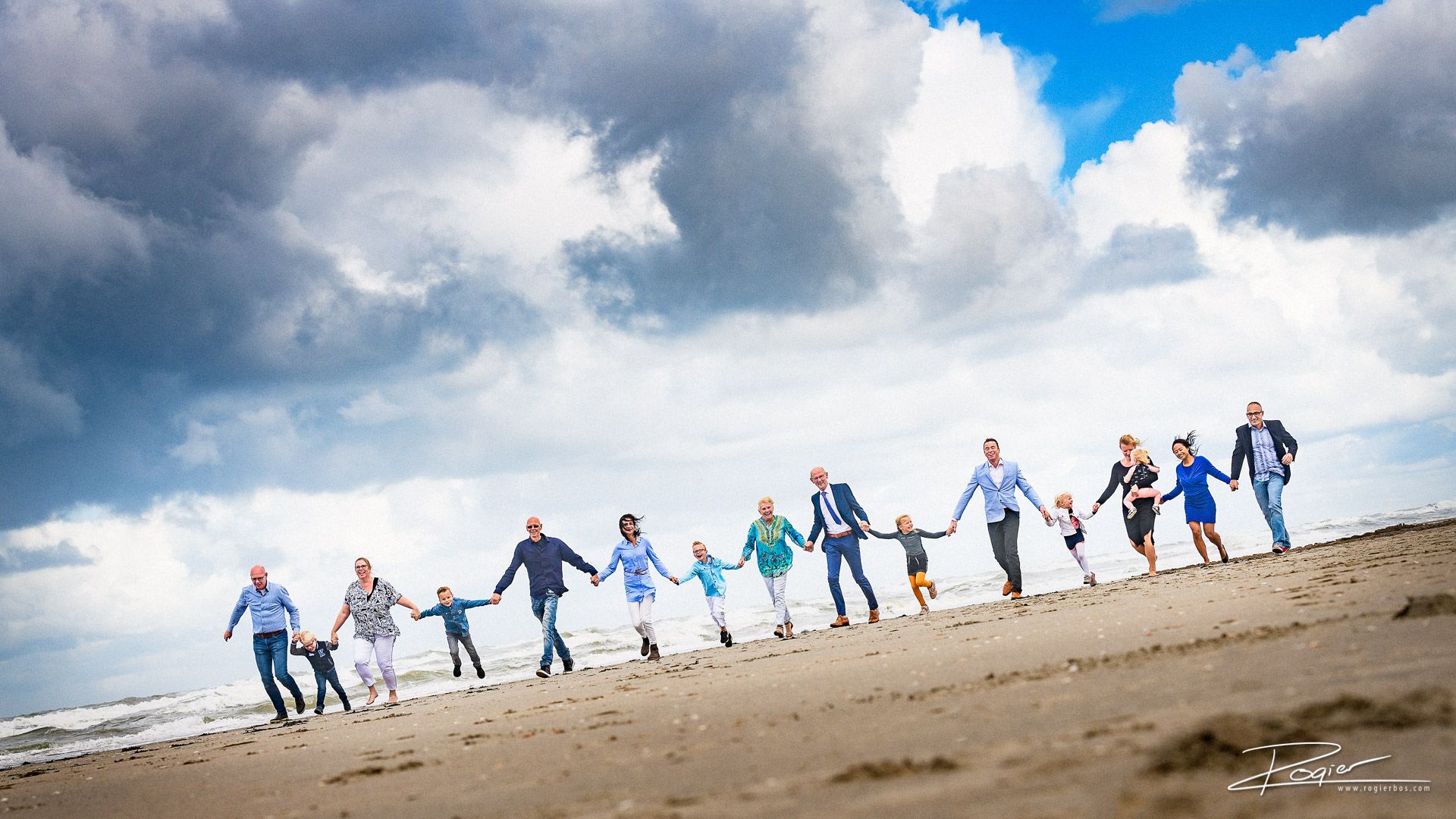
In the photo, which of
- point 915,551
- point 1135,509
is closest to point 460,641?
point 915,551

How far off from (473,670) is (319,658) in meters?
9.17

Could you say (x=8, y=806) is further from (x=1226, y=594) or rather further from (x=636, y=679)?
(x=1226, y=594)

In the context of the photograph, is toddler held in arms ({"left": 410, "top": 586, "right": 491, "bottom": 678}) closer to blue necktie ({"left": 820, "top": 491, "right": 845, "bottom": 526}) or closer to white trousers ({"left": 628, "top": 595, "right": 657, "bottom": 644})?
white trousers ({"left": 628, "top": 595, "right": 657, "bottom": 644})

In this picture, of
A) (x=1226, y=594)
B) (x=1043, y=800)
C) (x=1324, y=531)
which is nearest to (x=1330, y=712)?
(x=1043, y=800)

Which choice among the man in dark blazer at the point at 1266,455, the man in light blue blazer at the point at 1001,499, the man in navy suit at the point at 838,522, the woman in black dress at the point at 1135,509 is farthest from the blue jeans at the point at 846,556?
the man in dark blazer at the point at 1266,455

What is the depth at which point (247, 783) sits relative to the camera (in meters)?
7.25

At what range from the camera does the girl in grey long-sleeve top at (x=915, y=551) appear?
16.9 metres

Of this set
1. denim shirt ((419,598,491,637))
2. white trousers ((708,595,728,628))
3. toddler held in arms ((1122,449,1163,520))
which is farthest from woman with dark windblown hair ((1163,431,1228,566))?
denim shirt ((419,598,491,637))

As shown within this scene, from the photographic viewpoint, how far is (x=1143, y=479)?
15.4m

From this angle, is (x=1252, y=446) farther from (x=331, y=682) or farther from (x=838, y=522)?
(x=331, y=682)

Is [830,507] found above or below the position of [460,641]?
above

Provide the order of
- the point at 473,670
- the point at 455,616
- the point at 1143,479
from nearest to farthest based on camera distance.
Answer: the point at 1143,479, the point at 455,616, the point at 473,670

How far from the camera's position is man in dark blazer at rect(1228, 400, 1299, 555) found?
1551cm

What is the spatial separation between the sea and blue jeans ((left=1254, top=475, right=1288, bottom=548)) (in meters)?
3.41
